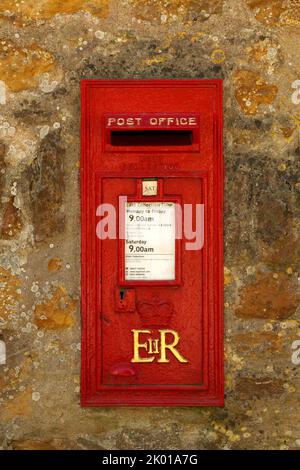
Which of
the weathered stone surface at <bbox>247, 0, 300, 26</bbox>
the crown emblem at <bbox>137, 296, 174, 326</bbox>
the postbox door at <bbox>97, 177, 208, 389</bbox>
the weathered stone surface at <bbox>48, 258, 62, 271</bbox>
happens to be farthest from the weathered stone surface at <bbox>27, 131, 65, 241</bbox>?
the weathered stone surface at <bbox>247, 0, 300, 26</bbox>

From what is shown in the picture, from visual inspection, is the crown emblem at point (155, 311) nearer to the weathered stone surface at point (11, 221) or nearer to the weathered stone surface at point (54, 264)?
the weathered stone surface at point (54, 264)

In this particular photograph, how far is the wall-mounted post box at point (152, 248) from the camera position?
2.54m

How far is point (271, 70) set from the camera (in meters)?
2.60

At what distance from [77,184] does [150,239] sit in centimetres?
44

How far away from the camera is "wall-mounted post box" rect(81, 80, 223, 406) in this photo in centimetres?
254

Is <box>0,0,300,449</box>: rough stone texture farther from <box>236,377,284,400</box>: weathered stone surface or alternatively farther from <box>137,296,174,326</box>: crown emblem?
<box>137,296,174,326</box>: crown emblem

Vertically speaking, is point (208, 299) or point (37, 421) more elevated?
point (208, 299)

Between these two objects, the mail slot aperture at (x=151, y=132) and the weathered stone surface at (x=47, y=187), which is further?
the weathered stone surface at (x=47, y=187)

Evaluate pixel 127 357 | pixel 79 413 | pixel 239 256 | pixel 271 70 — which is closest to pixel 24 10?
pixel 271 70

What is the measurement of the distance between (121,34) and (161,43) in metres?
0.20

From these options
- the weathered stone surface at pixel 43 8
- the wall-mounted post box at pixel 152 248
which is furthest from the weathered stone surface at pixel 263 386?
the weathered stone surface at pixel 43 8

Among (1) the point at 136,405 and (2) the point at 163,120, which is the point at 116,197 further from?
(1) the point at 136,405

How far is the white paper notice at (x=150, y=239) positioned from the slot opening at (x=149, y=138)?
28cm

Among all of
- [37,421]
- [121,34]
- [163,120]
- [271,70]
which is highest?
[121,34]
